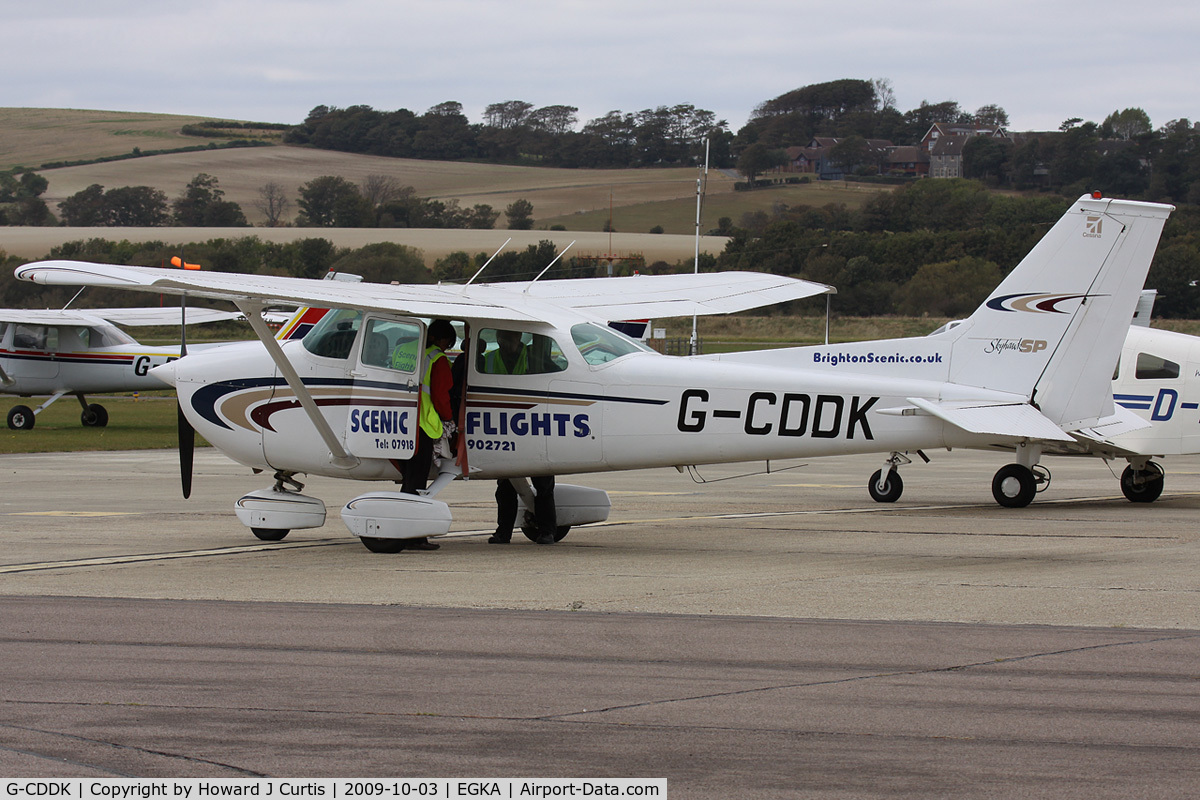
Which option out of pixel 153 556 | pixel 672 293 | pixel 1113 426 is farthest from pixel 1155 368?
pixel 153 556

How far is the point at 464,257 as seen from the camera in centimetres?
7606

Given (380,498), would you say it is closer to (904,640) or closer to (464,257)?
(904,640)

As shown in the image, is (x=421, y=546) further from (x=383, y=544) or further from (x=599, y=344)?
(x=599, y=344)

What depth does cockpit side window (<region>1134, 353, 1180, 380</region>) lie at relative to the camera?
15164 mm

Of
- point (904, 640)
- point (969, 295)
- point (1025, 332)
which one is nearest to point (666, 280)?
point (1025, 332)

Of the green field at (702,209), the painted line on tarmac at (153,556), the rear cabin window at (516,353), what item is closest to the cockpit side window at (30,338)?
the painted line on tarmac at (153,556)

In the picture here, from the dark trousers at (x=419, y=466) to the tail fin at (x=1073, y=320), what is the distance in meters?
5.86

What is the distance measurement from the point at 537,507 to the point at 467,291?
→ 216 cm

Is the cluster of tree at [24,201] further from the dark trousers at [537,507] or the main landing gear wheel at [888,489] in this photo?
the dark trousers at [537,507]

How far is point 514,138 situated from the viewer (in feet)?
509

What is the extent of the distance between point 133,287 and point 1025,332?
9.00 m

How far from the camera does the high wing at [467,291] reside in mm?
8664

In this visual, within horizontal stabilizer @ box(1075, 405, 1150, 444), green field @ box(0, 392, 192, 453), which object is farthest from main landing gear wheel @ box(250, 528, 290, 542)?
green field @ box(0, 392, 192, 453)

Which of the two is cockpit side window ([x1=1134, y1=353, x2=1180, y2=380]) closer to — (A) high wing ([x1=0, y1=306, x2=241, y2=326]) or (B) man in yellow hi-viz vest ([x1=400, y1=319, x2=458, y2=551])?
(B) man in yellow hi-viz vest ([x1=400, y1=319, x2=458, y2=551])
